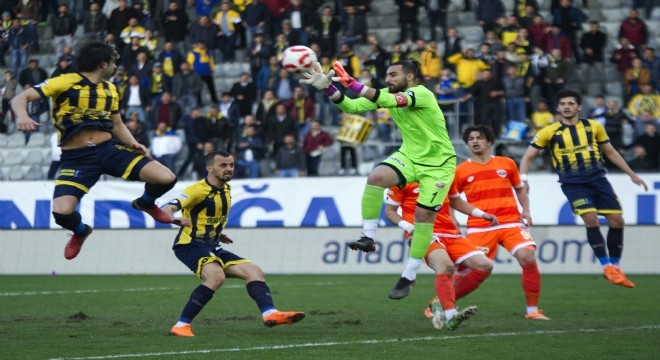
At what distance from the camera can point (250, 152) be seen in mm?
22672

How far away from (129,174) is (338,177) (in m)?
9.15

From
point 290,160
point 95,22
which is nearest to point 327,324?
point 290,160

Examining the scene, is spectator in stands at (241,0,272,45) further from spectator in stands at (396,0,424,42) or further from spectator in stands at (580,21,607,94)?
Answer: spectator in stands at (580,21,607,94)

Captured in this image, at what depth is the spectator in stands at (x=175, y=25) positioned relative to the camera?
87.4 feet

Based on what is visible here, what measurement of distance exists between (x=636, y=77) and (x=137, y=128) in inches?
401

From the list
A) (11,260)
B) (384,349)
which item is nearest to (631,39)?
(11,260)

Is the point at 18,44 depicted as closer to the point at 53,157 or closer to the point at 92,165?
the point at 53,157

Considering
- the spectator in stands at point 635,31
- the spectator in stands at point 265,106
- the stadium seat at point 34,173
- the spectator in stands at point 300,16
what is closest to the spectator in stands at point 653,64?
the spectator in stands at point 635,31

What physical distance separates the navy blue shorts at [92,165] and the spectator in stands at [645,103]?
44.5 feet

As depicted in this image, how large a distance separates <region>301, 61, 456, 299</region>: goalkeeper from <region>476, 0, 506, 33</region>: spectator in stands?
13.8 m

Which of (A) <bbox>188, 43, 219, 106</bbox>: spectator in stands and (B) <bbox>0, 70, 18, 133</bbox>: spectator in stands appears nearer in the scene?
(A) <bbox>188, 43, 219, 106</bbox>: spectator in stands

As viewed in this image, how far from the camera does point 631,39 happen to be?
77.8ft

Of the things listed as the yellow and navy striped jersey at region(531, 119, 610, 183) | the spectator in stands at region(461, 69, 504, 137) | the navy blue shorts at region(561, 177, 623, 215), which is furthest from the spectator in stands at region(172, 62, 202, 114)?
the navy blue shorts at region(561, 177, 623, 215)

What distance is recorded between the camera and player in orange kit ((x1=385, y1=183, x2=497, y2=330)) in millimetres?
10656
